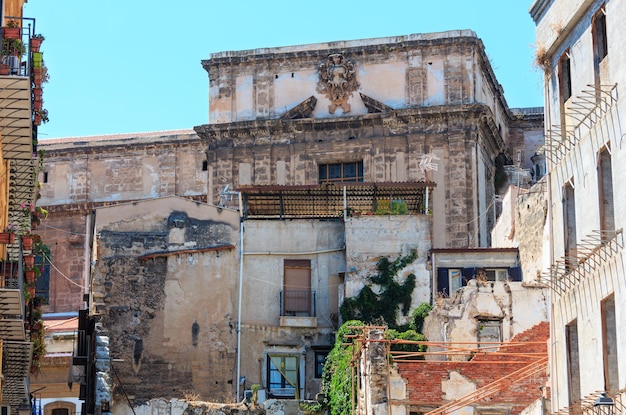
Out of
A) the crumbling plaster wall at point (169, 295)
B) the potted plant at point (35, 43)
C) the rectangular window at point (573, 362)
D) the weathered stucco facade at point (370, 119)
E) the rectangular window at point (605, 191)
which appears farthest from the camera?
the weathered stucco facade at point (370, 119)

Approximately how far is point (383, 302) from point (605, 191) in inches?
744

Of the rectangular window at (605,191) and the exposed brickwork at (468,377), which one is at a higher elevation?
the rectangular window at (605,191)

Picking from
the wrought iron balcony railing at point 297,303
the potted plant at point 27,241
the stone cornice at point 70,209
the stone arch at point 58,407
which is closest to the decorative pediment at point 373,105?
the wrought iron balcony railing at point 297,303

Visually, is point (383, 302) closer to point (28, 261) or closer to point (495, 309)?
point (495, 309)

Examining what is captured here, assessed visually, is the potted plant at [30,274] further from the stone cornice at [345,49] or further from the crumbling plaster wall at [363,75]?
the stone cornice at [345,49]

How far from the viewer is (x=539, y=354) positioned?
35.2 meters

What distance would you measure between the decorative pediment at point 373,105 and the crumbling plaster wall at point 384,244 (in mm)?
9996

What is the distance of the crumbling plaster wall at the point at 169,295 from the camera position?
42781 millimetres

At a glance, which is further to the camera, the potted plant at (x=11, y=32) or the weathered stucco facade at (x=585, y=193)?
the potted plant at (x=11, y=32)

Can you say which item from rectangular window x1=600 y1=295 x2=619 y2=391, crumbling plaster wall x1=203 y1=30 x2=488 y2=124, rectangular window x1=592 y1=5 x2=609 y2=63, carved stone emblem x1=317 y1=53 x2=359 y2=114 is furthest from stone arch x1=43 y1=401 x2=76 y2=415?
rectangular window x1=592 y1=5 x2=609 y2=63

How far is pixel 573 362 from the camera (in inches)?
1000

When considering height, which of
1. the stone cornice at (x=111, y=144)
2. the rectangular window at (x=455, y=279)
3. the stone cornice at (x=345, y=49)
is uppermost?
the stone cornice at (x=345, y=49)

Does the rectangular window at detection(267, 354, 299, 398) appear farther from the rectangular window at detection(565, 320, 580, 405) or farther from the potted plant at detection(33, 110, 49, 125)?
the rectangular window at detection(565, 320, 580, 405)

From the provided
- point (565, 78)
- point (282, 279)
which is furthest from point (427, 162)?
point (565, 78)
